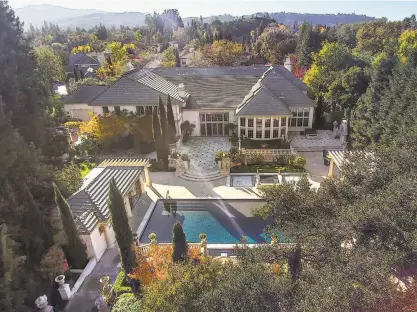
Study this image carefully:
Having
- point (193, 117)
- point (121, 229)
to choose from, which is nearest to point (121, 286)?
point (121, 229)

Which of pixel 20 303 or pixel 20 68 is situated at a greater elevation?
pixel 20 68

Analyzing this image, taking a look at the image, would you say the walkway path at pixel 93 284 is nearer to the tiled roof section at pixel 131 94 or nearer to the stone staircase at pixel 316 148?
the tiled roof section at pixel 131 94

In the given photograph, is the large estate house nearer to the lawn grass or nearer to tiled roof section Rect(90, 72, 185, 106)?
tiled roof section Rect(90, 72, 185, 106)

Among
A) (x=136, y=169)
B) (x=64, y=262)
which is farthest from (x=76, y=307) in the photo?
(x=136, y=169)

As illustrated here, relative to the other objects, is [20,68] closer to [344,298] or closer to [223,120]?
[223,120]

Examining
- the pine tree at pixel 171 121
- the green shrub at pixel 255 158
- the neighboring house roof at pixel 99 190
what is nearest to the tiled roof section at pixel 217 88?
the pine tree at pixel 171 121

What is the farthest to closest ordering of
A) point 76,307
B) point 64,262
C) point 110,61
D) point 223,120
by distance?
point 110,61 → point 223,120 → point 64,262 → point 76,307
